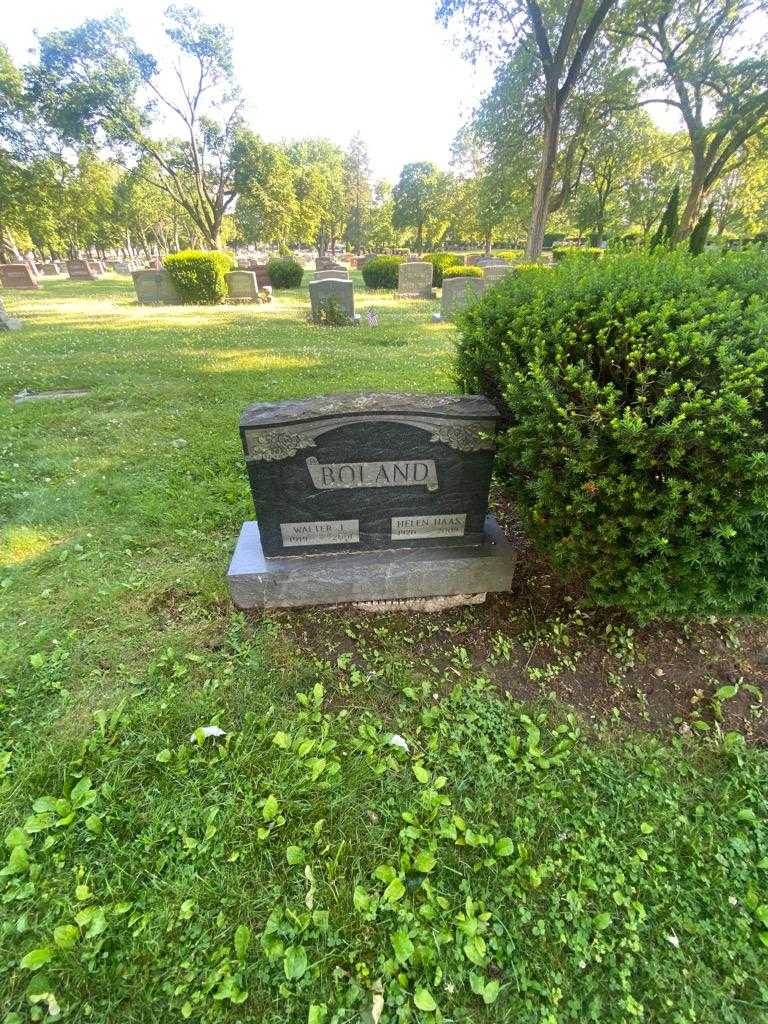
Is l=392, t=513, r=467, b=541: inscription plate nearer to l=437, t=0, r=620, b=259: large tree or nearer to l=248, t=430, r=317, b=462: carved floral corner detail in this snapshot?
l=248, t=430, r=317, b=462: carved floral corner detail

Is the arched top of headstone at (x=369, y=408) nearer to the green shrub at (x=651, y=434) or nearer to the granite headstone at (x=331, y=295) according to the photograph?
the green shrub at (x=651, y=434)

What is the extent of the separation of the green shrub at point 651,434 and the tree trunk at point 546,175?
1427 centimetres

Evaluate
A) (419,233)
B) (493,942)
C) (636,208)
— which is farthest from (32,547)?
(419,233)

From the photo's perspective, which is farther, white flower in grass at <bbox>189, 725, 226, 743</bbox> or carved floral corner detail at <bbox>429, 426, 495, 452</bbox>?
carved floral corner detail at <bbox>429, 426, 495, 452</bbox>

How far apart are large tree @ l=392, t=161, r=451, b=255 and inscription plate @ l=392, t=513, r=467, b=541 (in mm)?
47268

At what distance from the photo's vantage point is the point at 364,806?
189cm

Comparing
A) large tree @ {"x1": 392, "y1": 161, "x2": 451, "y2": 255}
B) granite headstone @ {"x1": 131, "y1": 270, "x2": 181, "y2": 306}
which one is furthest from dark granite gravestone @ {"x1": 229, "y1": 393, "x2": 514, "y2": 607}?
large tree @ {"x1": 392, "y1": 161, "x2": 451, "y2": 255}

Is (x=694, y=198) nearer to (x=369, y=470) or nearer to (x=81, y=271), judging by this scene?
(x=369, y=470)

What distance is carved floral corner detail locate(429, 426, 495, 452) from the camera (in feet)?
8.33

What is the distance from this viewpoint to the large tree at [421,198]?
41.9 m

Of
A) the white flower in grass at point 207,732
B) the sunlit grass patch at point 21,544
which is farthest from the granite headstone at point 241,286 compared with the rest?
the white flower in grass at point 207,732

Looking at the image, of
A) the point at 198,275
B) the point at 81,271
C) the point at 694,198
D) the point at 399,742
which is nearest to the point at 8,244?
the point at 81,271

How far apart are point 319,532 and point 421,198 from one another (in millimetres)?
49877

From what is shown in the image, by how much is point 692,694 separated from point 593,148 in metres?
28.3
